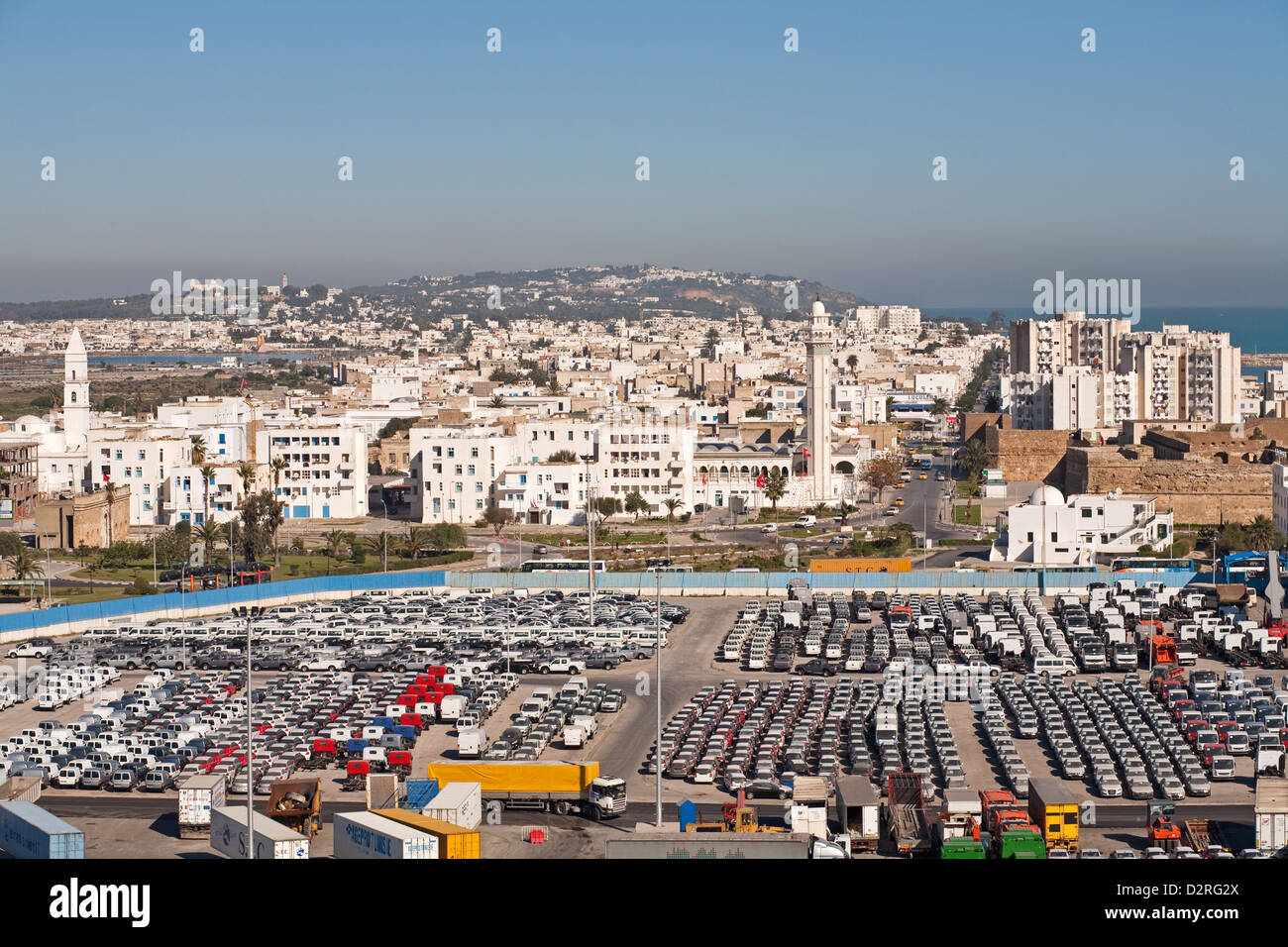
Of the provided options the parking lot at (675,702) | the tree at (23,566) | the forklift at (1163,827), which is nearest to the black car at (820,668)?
the parking lot at (675,702)

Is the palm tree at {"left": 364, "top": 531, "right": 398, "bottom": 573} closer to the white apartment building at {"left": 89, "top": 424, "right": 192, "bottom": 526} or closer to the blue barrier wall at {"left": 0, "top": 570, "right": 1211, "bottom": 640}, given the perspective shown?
the blue barrier wall at {"left": 0, "top": 570, "right": 1211, "bottom": 640}

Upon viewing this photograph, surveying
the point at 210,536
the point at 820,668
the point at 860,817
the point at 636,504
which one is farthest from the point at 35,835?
the point at 636,504

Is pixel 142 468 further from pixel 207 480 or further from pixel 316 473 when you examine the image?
pixel 316 473

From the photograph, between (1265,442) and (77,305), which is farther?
(77,305)

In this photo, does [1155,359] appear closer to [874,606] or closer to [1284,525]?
[1284,525]

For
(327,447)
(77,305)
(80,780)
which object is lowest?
(80,780)

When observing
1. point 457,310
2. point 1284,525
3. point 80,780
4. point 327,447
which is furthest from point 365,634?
point 457,310
